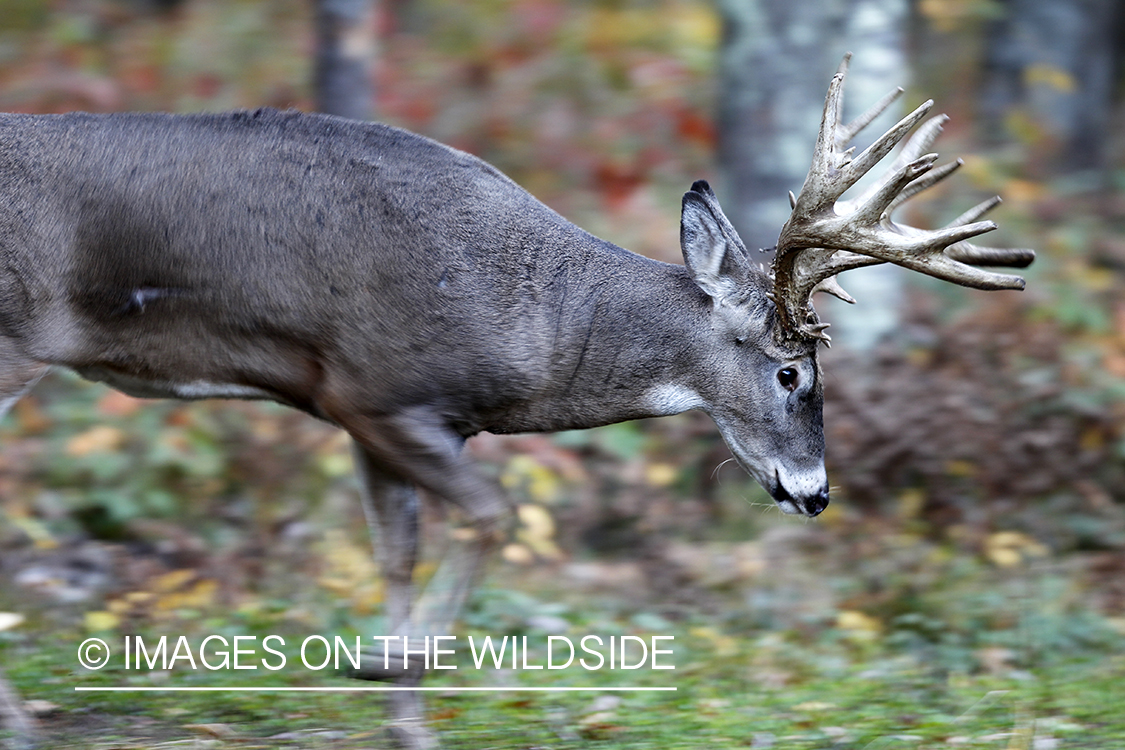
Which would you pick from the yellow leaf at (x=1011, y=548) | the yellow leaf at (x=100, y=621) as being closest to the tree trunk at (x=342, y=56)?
the yellow leaf at (x=100, y=621)

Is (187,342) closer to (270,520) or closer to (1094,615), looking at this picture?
(270,520)

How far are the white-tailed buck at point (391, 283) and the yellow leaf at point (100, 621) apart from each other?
2.02m

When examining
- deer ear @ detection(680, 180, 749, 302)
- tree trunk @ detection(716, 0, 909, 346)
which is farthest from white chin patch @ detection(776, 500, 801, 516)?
tree trunk @ detection(716, 0, 909, 346)

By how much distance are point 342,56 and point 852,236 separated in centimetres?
493

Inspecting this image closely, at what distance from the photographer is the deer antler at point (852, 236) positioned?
4922 millimetres

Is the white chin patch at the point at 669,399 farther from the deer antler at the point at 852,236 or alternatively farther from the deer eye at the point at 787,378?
the deer antler at the point at 852,236

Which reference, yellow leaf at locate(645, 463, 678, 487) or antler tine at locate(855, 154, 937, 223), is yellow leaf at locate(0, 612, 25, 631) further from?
antler tine at locate(855, 154, 937, 223)

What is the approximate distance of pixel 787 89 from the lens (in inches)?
337

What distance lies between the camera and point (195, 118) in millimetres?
5023

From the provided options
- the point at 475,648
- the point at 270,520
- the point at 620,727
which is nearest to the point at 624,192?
the point at 270,520

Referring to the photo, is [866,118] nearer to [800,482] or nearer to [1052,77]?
[800,482]

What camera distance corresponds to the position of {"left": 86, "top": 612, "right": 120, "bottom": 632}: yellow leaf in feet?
21.8

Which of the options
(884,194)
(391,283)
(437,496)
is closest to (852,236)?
(884,194)

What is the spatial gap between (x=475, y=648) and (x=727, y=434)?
1.99m
